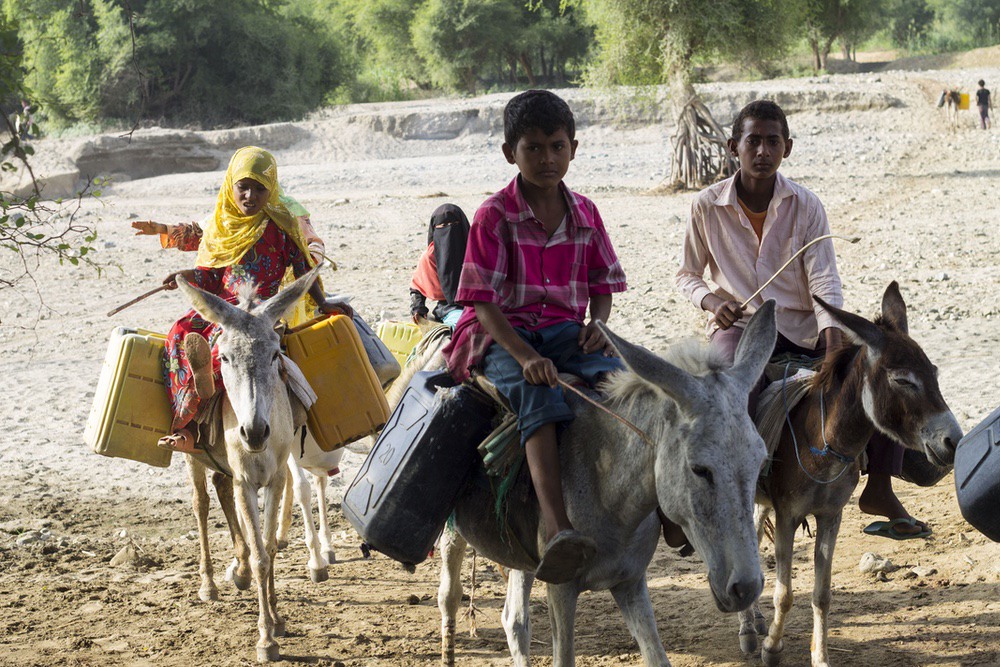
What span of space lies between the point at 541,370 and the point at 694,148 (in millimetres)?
20104

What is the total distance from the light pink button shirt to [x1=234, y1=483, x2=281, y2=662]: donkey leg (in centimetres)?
254

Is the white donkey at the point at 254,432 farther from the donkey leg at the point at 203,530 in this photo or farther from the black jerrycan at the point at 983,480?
the black jerrycan at the point at 983,480

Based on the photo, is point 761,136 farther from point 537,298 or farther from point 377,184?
point 377,184

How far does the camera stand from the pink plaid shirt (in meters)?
3.85

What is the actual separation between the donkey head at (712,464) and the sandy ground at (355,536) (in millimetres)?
2155

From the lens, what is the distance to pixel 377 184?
82.8 ft

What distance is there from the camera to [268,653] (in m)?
5.39

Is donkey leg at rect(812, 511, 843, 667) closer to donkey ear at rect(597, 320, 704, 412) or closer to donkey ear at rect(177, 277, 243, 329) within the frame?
donkey ear at rect(597, 320, 704, 412)

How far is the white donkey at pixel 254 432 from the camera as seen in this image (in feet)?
17.1

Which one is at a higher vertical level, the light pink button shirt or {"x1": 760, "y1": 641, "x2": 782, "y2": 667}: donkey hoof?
the light pink button shirt

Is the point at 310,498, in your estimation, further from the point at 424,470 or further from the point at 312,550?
the point at 424,470

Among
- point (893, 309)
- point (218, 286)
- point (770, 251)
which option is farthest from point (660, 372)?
point (218, 286)

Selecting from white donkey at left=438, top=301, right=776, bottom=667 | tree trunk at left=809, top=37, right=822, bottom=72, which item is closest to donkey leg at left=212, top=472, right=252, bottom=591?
white donkey at left=438, top=301, right=776, bottom=667

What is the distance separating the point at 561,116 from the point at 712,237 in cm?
145
